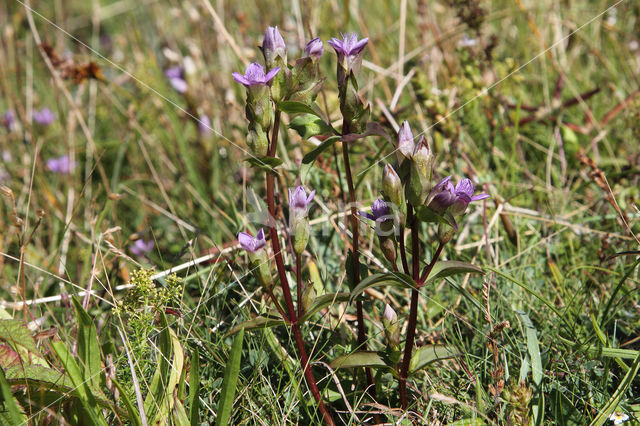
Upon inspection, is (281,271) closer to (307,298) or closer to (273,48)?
(307,298)

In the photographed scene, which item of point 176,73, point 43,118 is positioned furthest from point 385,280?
point 43,118

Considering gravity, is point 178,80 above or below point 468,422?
above

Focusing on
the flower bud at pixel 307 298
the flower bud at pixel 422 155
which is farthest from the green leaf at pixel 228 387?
the flower bud at pixel 422 155

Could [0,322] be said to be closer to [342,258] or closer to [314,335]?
[314,335]

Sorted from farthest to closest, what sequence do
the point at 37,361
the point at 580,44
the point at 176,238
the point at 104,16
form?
the point at 104,16 → the point at 580,44 → the point at 176,238 → the point at 37,361

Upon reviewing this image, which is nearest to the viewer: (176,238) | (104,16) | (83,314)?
(83,314)

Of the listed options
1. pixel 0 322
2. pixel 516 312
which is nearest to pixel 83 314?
pixel 0 322

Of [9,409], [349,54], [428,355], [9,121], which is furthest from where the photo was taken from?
[9,121]
